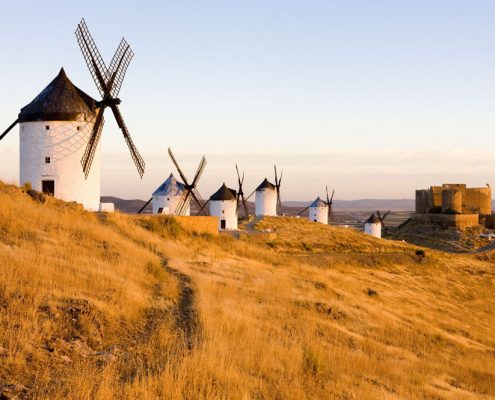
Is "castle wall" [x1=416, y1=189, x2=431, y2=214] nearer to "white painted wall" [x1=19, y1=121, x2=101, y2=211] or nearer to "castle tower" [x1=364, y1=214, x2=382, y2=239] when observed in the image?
"castle tower" [x1=364, y1=214, x2=382, y2=239]

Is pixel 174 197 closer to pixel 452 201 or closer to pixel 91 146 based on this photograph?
pixel 91 146

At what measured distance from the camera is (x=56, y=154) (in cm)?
2284

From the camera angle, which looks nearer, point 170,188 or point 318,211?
point 170,188

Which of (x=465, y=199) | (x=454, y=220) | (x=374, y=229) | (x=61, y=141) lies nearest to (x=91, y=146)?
(x=61, y=141)

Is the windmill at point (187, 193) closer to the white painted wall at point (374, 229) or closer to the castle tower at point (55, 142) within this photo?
the castle tower at point (55, 142)

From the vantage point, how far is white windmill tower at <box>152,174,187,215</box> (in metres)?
37.7

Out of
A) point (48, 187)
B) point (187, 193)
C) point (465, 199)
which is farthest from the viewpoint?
point (465, 199)

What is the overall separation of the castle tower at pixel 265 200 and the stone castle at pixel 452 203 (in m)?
17.8

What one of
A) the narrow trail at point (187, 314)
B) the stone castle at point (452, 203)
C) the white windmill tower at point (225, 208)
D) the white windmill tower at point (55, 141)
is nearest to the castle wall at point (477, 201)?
the stone castle at point (452, 203)

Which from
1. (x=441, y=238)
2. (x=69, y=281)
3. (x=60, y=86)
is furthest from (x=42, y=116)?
(x=441, y=238)

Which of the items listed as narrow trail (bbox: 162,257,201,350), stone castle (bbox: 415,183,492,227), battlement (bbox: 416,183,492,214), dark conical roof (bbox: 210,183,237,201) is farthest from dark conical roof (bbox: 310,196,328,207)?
narrow trail (bbox: 162,257,201,350)

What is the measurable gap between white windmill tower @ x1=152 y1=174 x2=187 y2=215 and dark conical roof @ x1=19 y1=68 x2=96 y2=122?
1439 centimetres

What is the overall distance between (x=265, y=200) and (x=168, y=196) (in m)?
17.6

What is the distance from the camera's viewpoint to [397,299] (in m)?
20.0
